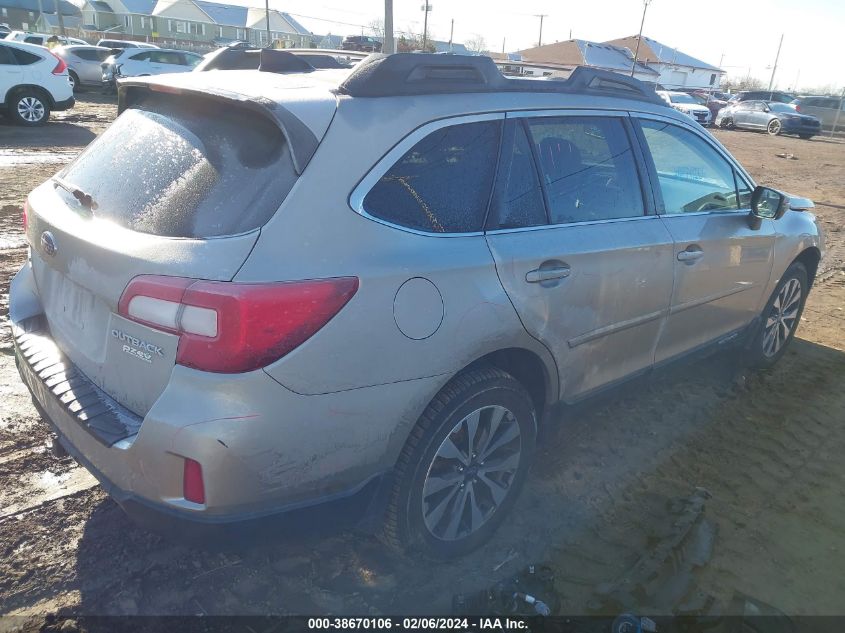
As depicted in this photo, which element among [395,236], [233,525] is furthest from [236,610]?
[395,236]

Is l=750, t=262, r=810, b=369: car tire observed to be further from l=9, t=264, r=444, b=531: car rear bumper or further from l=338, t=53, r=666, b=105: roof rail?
l=9, t=264, r=444, b=531: car rear bumper

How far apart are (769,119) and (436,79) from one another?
31.8 m

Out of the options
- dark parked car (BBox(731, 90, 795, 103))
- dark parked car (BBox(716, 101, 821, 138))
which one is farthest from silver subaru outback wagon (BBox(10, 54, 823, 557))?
dark parked car (BBox(731, 90, 795, 103))

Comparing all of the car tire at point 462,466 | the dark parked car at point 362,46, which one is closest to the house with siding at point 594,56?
the dark parked car at point 362,46

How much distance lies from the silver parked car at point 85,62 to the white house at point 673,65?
55.2 meters

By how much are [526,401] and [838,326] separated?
4546 mm

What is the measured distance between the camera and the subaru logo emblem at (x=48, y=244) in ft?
7.86

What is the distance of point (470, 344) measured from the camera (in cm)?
236

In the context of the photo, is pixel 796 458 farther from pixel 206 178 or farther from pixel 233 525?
pixel 206 178

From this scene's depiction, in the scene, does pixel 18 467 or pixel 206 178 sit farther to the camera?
pixel 18 467

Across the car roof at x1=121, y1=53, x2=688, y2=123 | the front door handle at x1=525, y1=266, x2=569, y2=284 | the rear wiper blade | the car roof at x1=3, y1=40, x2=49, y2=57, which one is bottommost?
the front door handle at x1=525, y1=266, x2=569, y2=284

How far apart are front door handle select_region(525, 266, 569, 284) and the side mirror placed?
185 cm

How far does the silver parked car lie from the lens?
2298 centimetres

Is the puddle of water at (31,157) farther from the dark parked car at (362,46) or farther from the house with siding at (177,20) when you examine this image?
the house with siding at (177,20)
